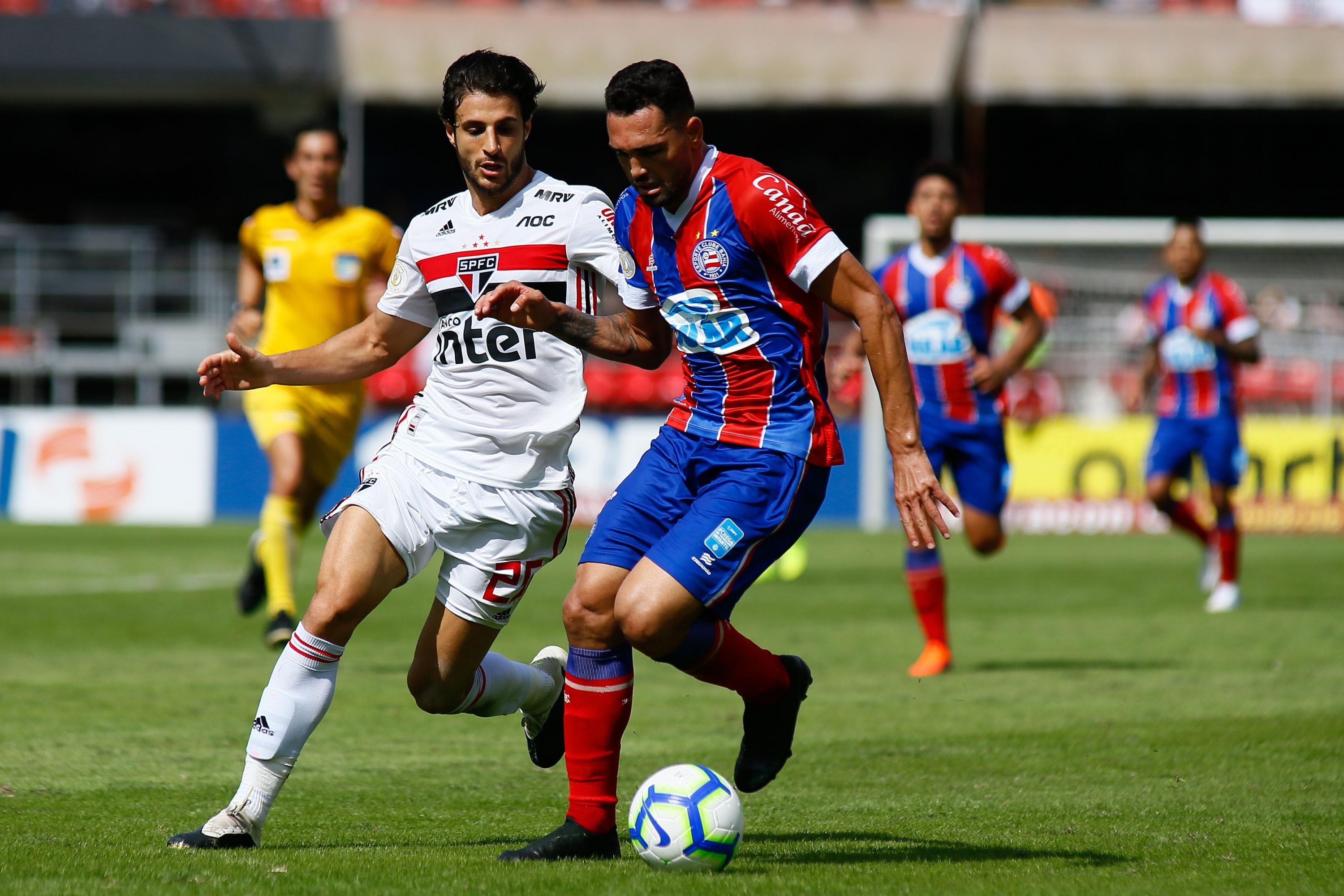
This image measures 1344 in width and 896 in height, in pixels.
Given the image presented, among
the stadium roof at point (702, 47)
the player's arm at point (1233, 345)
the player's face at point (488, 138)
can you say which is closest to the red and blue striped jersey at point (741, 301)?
the player's face at point (488, 138)

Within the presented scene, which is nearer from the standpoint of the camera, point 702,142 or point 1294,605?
point 702,142

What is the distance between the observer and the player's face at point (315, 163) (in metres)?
8.33

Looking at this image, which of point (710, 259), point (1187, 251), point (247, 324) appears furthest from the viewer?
point (1187, 251)

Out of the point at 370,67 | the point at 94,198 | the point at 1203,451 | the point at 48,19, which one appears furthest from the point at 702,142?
the point at 94,198

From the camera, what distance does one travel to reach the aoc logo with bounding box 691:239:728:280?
14.5 feet

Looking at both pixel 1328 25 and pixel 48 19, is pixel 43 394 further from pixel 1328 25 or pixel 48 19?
pixel 1328 25

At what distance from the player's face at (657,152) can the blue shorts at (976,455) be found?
406 cm

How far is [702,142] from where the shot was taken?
15.2 feet

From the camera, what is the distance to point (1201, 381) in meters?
11.8

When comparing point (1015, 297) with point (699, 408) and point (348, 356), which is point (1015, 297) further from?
point (348, 356)

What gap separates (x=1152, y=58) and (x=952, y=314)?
18907 millimetres

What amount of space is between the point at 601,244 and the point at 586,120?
86.7ft

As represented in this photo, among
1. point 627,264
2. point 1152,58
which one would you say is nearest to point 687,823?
point 627,264

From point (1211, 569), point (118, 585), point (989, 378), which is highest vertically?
point (989, 378)
